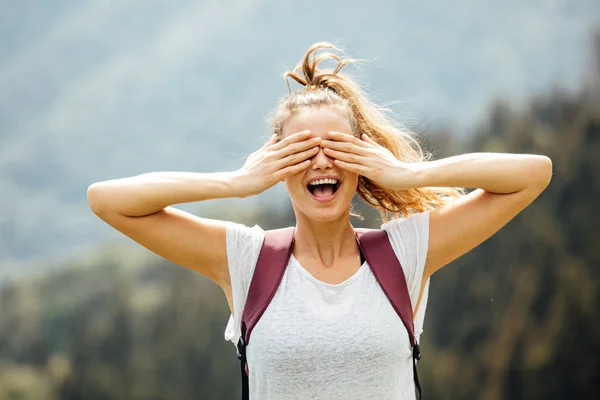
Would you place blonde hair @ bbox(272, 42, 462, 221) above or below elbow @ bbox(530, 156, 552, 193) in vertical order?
above

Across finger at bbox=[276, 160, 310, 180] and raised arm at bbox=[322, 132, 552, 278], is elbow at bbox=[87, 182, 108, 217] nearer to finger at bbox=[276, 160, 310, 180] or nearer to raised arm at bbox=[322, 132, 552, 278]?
finger at bbox=[276, 160, 310, 180]

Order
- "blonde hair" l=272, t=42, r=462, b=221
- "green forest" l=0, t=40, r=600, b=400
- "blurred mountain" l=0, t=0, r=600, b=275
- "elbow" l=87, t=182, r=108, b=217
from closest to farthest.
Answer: "elbow" l=87, t=182, r=108, b=217 → "blonde hair" l=272, t=42, r=462, b=221 → "green forest" l=0, t=40, r=600, b=400 → "blurred mountain" l=0, t=0, r=600, b=275

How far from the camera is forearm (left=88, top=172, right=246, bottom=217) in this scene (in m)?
1.86

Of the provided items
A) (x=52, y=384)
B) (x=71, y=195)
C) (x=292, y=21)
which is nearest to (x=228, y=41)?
(x=292, y=21)

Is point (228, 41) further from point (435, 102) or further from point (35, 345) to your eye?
point (35, 345)

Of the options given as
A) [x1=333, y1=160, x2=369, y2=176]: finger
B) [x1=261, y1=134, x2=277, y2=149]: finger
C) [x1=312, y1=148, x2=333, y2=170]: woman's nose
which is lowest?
[x1=333, y1=160, x2=369, y2=176]: finger

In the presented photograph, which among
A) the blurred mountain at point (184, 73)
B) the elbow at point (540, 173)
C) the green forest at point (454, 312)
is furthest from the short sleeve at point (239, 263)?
the blurred mountain at point (184, 73)

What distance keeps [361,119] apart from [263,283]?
0.51 meters

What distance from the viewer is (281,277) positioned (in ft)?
6.11

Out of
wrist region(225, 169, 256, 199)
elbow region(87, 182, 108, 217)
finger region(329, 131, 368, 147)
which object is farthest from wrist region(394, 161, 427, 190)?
elbow region(87, 182, 108, 217)

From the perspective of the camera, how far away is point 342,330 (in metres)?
1.79

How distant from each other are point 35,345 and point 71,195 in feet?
5.52

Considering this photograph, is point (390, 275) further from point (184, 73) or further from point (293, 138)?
point (184, 73)

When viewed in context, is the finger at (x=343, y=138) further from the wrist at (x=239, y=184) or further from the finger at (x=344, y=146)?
the wrist at (x=239, y=184)
